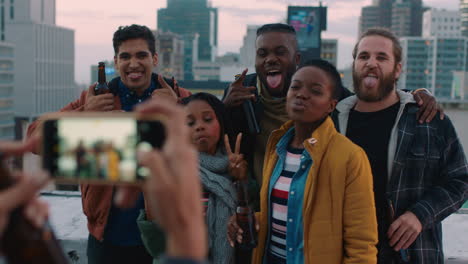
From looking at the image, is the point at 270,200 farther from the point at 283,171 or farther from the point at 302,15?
the point at 302,15

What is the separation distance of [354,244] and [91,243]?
1807 mm

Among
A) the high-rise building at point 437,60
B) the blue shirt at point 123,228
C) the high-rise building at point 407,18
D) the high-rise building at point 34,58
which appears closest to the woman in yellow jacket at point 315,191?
the blue shirt at point 123,228

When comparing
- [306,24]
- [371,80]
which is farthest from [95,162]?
[306,24]

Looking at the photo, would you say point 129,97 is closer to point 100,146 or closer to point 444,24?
point 100,146

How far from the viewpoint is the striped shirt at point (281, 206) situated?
2645 mm

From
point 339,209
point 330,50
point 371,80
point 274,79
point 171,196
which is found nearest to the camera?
point 171,196

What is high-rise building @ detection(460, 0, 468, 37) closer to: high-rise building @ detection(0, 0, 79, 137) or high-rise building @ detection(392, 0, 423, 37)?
high-rise building @ detection(392, 0, 423, 37)

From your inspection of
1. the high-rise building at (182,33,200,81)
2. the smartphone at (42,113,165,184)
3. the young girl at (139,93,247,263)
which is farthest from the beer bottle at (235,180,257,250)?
the high-rise building at (182,33,200,81)

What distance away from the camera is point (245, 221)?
2.61 meters

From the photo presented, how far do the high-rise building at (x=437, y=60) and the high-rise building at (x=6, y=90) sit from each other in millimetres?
98523

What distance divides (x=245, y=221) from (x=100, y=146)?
1.56 m

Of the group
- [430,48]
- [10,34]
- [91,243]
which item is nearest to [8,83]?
[10,34]

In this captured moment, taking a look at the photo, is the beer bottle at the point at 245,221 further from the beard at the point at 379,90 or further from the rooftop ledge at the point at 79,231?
the rooftop ledge at the point at 79,231

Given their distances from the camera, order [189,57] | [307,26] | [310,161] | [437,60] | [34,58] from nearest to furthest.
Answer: [310,161] → [307,26] → [34,58] → [437,60] → [189,57]
